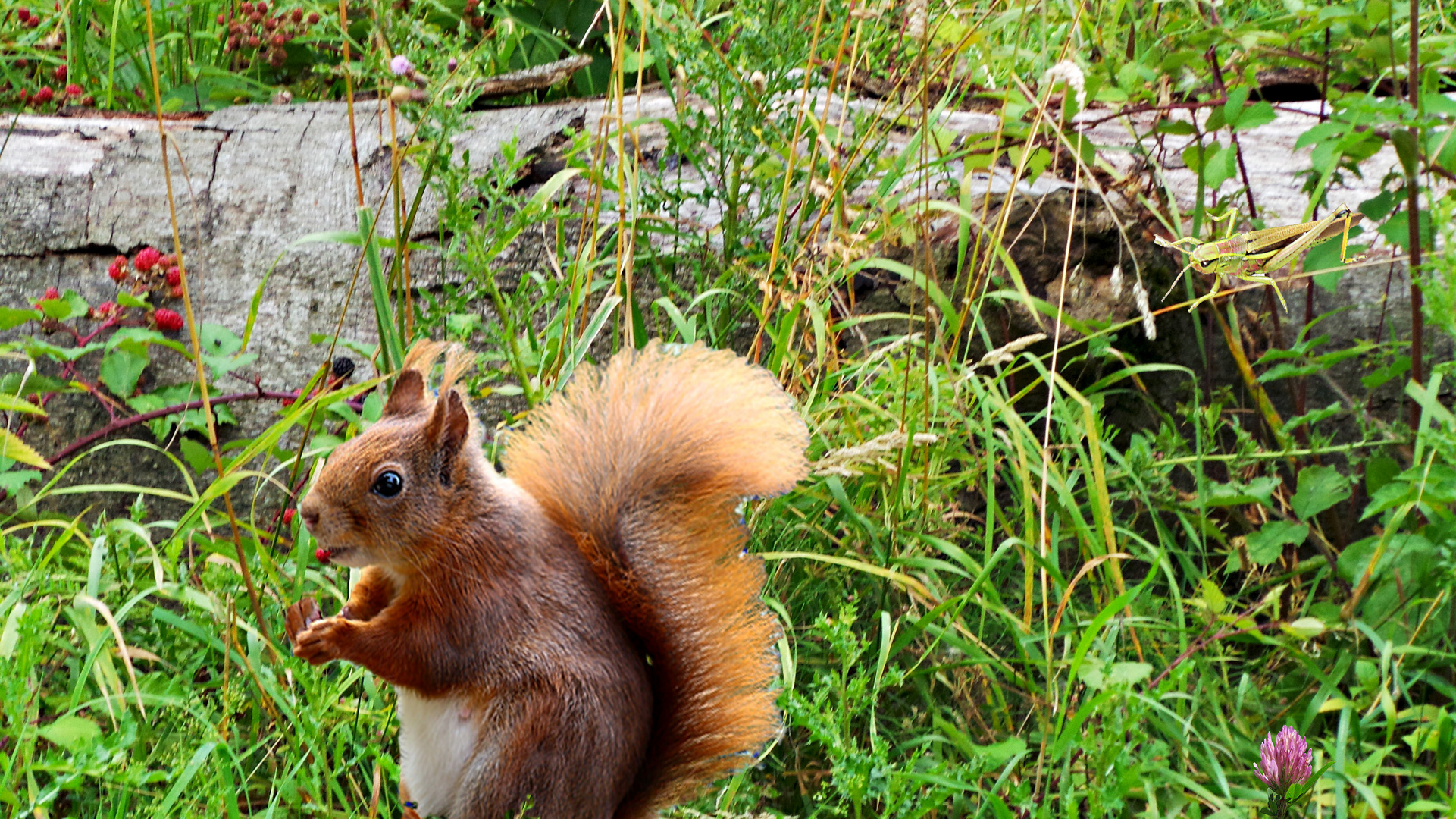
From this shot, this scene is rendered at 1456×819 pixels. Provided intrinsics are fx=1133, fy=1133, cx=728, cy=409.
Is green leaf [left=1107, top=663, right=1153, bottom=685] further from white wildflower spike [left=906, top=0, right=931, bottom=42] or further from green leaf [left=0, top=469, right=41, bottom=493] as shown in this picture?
green leaf [left=0, top=469, right=41, bottom=493]

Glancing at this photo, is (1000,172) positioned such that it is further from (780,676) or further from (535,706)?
(535,706)

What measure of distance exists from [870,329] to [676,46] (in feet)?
2.90

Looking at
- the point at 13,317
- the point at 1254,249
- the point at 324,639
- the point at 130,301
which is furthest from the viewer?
the point at 130,301

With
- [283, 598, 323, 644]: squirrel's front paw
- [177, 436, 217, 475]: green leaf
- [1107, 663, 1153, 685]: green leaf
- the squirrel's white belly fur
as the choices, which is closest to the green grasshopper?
[1107, 663, 1153, 685]: green leaf

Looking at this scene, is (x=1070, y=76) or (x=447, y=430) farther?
(x=1070, y=76)

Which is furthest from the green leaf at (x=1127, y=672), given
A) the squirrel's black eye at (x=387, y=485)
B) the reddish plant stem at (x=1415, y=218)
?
the squirrel's black eye at (x=387, y=485)

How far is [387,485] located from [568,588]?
0.27 metres

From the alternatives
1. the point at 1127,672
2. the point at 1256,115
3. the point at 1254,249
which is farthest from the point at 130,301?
the point at 1256,115

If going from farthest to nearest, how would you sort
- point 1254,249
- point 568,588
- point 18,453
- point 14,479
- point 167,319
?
point 167,319, point 14,479, point 18,453, point 1254,249, point 568,588

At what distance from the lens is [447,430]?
1.39 m

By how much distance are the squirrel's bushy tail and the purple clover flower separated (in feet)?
2.00

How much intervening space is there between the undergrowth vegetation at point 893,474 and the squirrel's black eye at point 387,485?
15.1 inches

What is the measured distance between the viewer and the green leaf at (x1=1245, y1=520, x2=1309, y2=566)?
217 cm

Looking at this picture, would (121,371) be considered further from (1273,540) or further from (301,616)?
(1273,540)
